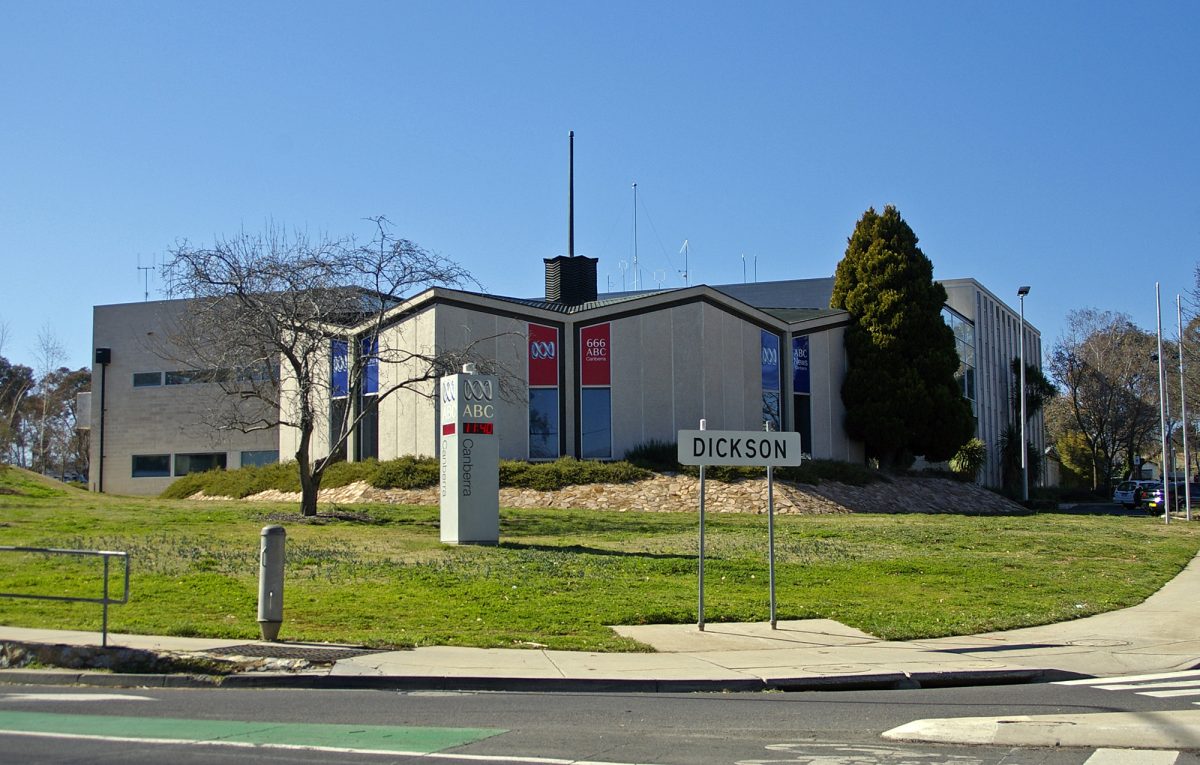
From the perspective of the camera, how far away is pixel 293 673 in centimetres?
1055

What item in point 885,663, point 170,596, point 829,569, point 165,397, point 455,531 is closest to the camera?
point 885,663

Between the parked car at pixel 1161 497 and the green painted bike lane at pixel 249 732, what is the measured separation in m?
47.9

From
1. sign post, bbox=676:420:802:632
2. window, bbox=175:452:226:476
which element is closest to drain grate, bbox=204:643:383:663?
sign post, bbox=676:420:802:632

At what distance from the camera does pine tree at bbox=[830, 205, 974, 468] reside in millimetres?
44781

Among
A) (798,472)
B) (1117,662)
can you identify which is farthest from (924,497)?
(1117,662)

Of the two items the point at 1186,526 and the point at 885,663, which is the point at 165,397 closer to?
the point at 1186,526

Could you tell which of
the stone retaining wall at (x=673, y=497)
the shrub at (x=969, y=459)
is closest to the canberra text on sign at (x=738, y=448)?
the stone retaining wall at (x=673, y=497)

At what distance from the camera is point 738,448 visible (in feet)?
46.0

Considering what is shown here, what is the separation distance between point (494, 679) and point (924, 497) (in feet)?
109

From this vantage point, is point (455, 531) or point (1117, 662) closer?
point (1117, 662)

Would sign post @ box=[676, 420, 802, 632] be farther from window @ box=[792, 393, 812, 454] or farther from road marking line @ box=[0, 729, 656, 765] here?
window @ box=[792, 393, 812, 454]

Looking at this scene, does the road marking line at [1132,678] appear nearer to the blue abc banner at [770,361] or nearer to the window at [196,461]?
the blue abc banner at [770,361]

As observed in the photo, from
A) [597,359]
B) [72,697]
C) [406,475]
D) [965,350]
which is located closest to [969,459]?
[965,350]

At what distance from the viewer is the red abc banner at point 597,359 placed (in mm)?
39531
